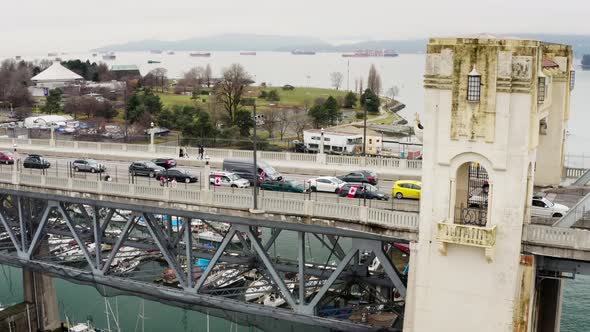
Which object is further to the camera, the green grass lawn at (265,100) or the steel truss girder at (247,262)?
the green grass lawn at (265,100)

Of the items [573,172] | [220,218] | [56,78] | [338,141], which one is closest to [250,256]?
[220,218]

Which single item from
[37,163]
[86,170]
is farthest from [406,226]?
[37,163]

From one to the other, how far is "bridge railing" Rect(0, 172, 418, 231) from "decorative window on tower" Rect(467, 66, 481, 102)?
447cm

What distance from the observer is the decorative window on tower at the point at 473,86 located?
71.1ft

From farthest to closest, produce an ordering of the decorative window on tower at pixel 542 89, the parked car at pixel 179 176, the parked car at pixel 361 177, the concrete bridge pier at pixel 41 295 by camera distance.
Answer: the concrete bridge pier at pixel 41 295
the parked car at pixel 179 176
the parked car at pixel 361 177
the decorative window on tower at pixel 542 89

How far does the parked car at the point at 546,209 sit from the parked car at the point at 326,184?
8.86m

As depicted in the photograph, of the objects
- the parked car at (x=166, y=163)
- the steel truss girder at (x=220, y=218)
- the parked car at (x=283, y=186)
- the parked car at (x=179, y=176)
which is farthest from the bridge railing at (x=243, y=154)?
the steel truss girder at (x=220, y=218)

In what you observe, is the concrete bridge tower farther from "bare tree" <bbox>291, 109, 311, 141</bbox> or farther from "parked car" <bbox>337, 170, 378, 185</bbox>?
"bare tree" <bbox>291, 109, 311, 141</bbox>

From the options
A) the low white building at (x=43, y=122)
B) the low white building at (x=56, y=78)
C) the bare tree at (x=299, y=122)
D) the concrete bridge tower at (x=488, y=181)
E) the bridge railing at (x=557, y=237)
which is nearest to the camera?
the bridge railing at (x=557, y=237)

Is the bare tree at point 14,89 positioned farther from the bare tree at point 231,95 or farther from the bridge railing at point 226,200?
the bridge railing at point 226,200

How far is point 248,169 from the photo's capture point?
33.4m

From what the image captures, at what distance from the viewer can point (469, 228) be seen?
21875 mm

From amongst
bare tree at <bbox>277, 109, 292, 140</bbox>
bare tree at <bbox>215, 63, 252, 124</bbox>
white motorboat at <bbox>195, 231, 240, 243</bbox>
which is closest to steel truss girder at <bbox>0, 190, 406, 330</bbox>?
white motorboat at <bbox>195, 231, 240, 243</bbox>

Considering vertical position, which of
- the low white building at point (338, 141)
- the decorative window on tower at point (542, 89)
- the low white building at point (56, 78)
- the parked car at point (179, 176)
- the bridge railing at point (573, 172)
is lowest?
the low white building at point (338, 141)
